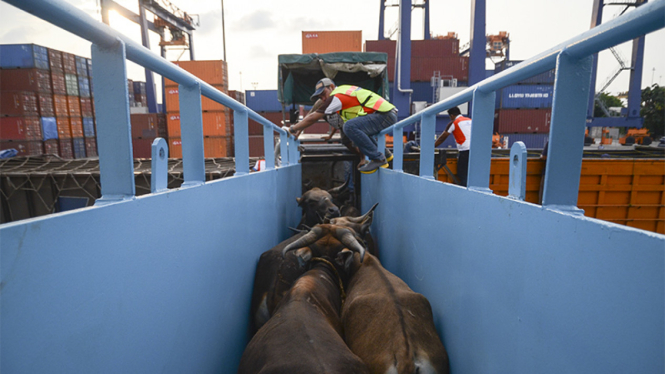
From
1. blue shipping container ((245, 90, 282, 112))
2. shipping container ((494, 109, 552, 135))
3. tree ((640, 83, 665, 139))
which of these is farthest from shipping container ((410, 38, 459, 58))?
tree ((640, 83, 665, 139))

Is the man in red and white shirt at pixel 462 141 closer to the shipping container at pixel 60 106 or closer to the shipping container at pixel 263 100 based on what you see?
the shipping container at pixel 60 106

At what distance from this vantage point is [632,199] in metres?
5.71

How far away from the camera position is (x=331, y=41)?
20609 millimetres

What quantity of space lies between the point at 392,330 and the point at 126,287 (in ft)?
6.07

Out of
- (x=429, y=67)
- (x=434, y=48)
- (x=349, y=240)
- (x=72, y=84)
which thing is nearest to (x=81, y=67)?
(x=72, y=84)

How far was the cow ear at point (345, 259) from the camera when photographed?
393 centimetres

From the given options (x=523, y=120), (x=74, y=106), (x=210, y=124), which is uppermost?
(x=74, y=106)

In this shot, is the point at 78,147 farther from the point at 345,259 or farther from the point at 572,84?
the point at 572,84

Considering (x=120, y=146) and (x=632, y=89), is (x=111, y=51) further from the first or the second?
(x=632, y=89)

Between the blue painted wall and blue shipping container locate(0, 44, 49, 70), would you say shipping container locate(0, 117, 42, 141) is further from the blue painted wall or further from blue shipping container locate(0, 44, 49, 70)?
Result: the blue painted wall

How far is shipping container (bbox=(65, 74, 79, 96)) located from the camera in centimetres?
2167

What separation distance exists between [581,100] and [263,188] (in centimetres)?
310

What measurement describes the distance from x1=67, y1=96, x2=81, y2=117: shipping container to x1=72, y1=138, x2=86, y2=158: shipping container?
1590 millimetres

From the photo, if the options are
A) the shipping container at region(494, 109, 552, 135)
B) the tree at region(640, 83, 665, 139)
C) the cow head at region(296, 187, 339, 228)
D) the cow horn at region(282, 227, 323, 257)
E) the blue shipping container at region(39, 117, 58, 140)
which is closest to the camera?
the cow horn at region(282, 227, 323, 257)
